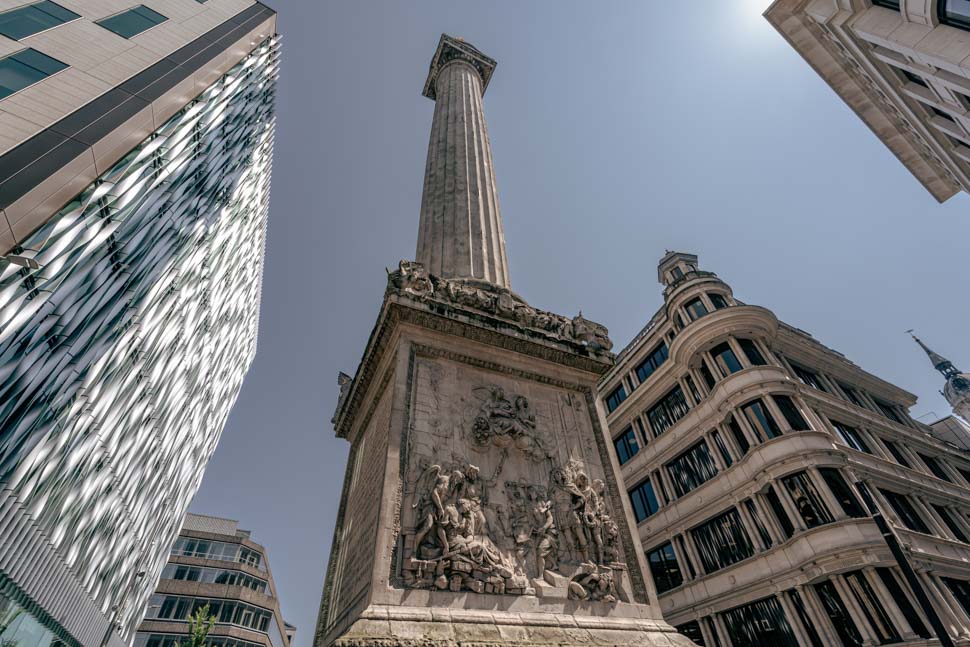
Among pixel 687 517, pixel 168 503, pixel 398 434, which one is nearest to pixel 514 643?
pixel 398 434

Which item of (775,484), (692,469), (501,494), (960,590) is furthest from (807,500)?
(501,494)

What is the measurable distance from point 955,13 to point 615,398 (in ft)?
95.1

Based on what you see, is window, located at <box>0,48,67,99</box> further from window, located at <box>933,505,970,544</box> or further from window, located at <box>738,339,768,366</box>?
window, located at <box>933,505,970,544</box>

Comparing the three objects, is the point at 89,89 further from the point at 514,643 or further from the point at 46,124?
the point at 514,643

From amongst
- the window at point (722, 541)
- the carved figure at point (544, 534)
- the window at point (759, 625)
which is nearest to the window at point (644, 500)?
the window at point (722, 541)

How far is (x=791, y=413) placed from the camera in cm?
2430

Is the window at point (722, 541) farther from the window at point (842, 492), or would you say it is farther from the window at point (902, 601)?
the window at point (902, 601)

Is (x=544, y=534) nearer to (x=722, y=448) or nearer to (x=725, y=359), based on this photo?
(x=722, y=448)

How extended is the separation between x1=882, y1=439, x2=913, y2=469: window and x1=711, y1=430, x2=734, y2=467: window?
11026 mm

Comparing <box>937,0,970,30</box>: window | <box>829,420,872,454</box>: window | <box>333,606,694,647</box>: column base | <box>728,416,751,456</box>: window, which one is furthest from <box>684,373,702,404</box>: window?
<box>333,606,694,647</box>: column base

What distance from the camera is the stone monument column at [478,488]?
758 centimetres

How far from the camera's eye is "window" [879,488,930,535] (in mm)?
23531

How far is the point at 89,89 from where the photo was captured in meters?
18.9

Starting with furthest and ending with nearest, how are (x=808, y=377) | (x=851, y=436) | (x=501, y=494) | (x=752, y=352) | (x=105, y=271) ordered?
1. (x=808, y=377)
2. (x=752, y=352)
3. (x=851, y=436)
4. (x=105, y=271)
5. (x=501, y=494)
